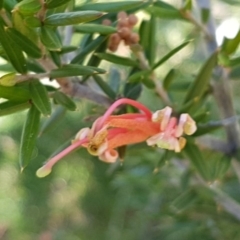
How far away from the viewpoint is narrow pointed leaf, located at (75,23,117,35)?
0.33 meters

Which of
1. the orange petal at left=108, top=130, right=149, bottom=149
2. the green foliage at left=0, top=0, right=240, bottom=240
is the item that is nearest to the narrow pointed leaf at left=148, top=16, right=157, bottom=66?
the green foliage at left=0, top=0, right=240, bottom=240

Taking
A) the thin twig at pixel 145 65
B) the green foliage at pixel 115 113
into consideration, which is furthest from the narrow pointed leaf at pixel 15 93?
the thin twig at pixel 145 65

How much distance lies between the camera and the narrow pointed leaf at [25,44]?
0.29m

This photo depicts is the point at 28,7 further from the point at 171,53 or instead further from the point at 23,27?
the point at 171,53

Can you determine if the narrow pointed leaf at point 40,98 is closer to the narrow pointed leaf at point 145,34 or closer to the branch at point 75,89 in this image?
the branch at point 75,89

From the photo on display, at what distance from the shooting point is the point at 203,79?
0.40 m

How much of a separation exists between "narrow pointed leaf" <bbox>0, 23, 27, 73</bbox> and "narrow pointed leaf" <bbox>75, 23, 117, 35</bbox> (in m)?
0.06

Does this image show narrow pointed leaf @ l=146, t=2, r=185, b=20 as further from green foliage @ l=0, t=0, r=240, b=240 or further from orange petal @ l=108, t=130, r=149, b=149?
orange petal @ l=108, t=130, r=149, b=149

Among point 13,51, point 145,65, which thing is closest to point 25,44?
point 13,51

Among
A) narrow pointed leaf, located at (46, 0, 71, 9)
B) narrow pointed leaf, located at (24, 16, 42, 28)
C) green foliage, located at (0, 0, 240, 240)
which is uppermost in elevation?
narrow pointed leaf, located at (46, 0, 71, 9)

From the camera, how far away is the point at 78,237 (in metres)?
0.76

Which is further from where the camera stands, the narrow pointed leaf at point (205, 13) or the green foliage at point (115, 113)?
the narrow pointed leaf at point (205, 13)

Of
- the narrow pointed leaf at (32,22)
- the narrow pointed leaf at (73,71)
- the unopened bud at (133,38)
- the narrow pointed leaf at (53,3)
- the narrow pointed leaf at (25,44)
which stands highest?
the narrow pointed leaf at (53,3)

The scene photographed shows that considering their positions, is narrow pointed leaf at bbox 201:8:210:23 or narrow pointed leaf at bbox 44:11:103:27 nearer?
narrow pointed leaf at bbox 44:11:103:27
